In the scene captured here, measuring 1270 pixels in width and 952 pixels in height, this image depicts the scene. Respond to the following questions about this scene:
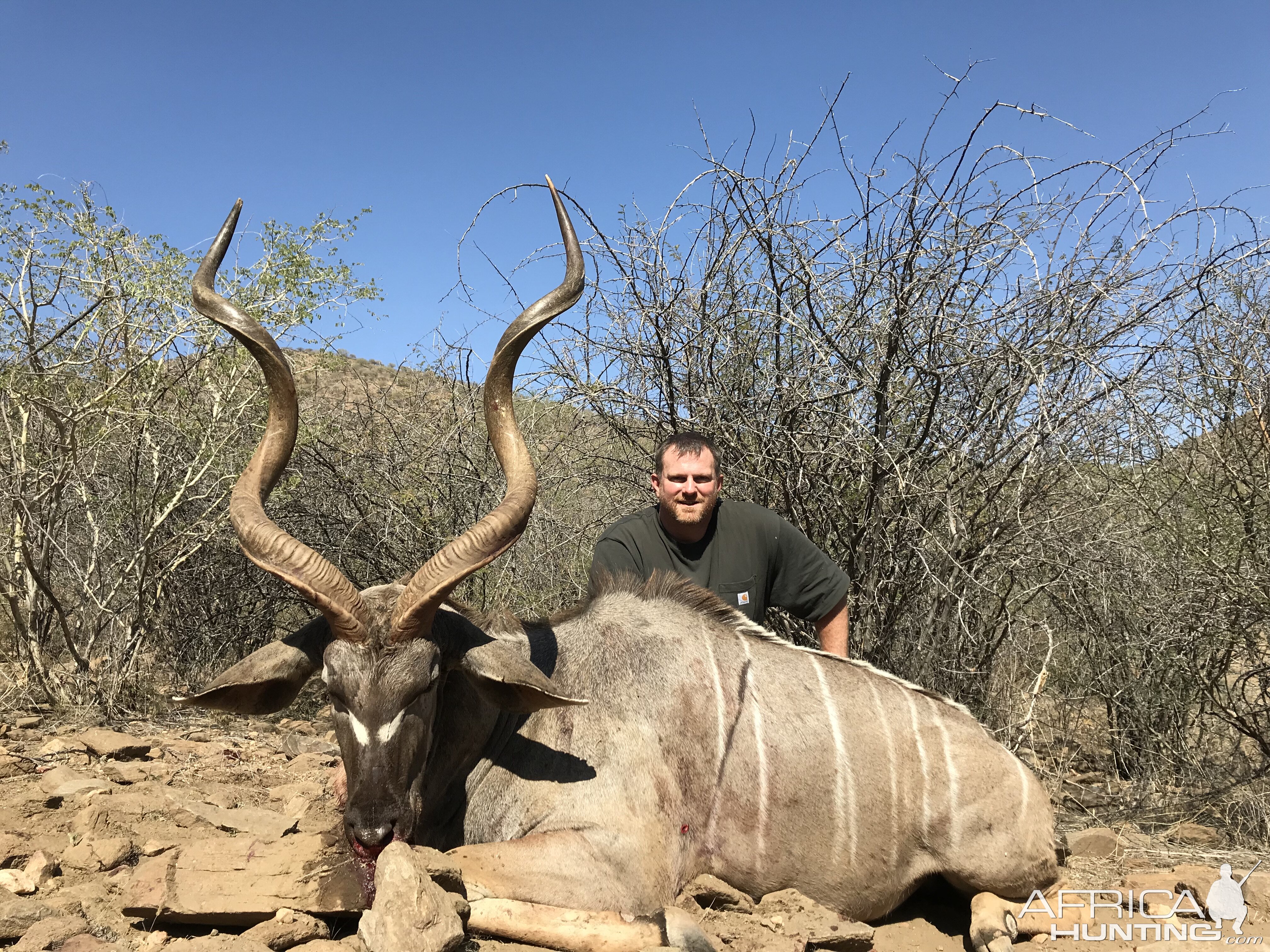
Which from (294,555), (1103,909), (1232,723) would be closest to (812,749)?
(1103,909)

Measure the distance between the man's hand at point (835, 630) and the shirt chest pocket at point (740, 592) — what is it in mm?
341

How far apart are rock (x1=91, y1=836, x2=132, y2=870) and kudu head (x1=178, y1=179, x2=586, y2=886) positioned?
2.17ft

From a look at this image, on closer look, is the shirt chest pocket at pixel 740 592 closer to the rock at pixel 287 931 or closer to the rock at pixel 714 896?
the rock at pixel 714 896

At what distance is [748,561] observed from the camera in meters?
4.23

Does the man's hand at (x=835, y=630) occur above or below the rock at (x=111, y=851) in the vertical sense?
above

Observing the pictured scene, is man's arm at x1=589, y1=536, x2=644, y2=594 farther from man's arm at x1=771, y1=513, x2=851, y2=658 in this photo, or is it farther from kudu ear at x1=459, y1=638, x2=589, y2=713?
kudu ear at x1=459, y1=638, x2=589, y2=713

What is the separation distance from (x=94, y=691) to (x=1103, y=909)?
5243mm

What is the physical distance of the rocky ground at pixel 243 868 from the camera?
250cm

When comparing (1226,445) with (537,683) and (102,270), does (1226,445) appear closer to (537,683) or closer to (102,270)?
(537,683)

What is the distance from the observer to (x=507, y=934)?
8.75 ft

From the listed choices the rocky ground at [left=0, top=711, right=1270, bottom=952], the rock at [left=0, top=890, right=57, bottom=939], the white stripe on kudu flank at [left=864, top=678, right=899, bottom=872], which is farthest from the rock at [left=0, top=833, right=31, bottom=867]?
the white stripe on kudu flank at [left=864, top=678, right=899, bottom=872]

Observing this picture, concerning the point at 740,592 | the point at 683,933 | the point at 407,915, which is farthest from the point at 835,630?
the point at 407,915

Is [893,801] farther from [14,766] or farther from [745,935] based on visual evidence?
[14,766]

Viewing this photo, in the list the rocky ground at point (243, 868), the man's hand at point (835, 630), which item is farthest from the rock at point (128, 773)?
the man's hand at point (835, 630)
